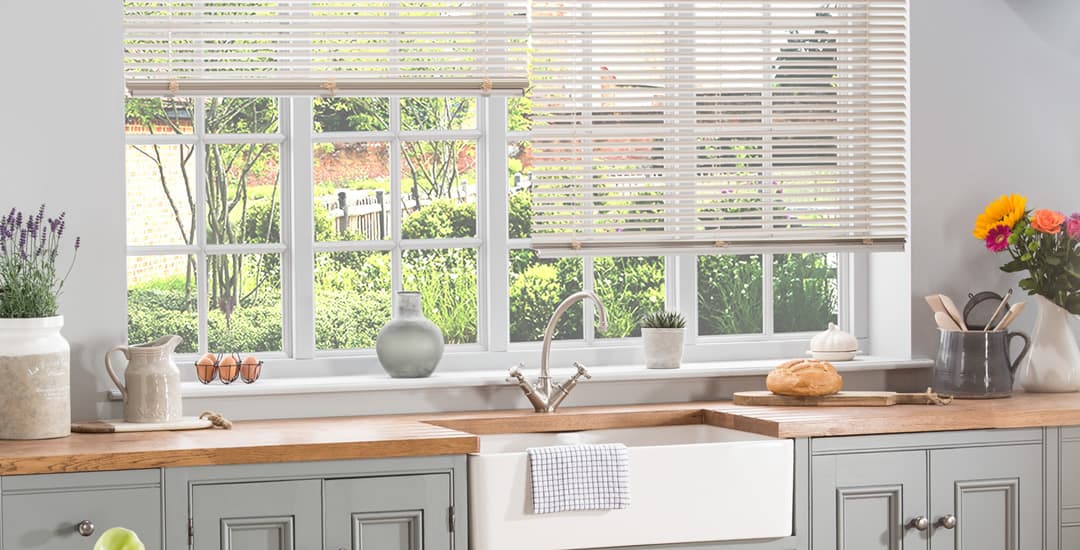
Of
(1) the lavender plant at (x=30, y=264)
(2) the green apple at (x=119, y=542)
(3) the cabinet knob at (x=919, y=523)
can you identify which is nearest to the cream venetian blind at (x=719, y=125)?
(3) the cabinet knob at (x=919, y=523)

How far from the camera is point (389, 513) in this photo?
3.12m

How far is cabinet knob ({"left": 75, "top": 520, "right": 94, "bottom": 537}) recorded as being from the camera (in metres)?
2.94

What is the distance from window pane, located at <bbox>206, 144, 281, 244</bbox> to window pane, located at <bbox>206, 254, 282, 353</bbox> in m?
0.07

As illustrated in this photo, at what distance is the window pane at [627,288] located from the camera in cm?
424

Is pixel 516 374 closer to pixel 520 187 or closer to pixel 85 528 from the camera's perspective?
pixel 520 187

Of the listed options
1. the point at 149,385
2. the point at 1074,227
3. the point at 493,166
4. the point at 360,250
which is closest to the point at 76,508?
the point at 149,385

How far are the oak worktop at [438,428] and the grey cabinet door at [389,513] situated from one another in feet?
0.24

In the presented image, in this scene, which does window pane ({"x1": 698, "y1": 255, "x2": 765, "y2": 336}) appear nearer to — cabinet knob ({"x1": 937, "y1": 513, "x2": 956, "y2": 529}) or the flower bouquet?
the flower bouquet

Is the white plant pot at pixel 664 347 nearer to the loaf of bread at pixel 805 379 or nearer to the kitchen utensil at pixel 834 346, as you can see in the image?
the loaf of bread at pixel 805 379

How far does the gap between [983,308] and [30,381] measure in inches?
Result: 113

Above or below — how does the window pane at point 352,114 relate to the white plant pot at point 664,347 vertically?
above

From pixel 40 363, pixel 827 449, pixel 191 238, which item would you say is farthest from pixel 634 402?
pixel 40 363

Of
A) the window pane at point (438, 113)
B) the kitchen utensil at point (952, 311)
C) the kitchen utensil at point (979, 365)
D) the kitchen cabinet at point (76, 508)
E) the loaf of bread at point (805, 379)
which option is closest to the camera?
the kitchen cabinet at point (76, 508)

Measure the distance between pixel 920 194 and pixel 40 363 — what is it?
8.76ft
